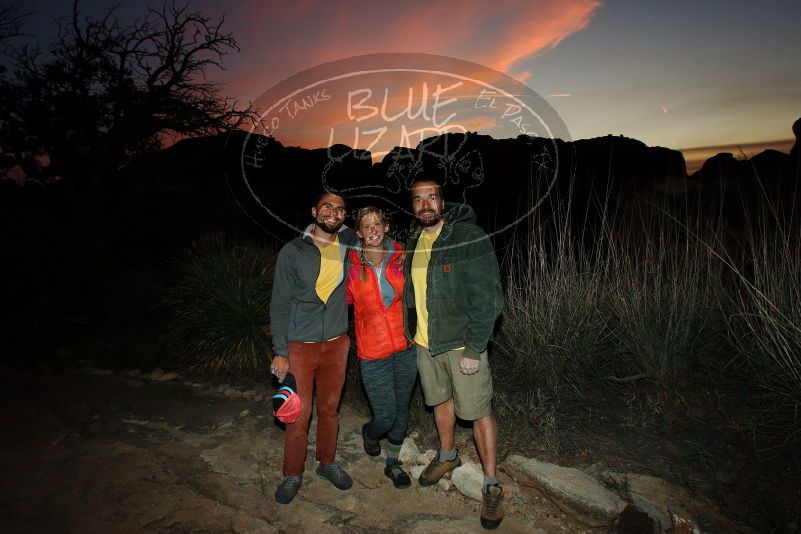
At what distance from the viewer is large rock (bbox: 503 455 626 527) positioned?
284 centimetres

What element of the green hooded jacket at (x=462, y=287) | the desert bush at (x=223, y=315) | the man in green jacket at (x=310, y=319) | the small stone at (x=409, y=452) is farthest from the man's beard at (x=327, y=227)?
the desert bush at (x=223, y=315)

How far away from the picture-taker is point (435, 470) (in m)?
3.37

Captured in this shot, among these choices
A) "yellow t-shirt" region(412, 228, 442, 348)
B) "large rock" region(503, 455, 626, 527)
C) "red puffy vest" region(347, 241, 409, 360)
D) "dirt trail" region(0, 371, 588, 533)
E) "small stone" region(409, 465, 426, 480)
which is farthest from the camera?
"small stone" region(409, 465, 426, 480)

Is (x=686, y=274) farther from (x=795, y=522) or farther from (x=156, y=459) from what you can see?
(x=156, y=459)

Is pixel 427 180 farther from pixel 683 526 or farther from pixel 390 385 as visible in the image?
pixel 683 526

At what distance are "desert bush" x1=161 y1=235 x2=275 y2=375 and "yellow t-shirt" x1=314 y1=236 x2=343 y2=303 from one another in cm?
302

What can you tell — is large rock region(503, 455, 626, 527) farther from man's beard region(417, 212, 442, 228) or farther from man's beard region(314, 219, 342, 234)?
man's beard region(314, 219, 342, 234)

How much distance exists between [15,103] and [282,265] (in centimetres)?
1498

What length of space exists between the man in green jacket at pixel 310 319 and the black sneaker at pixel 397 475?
32cm

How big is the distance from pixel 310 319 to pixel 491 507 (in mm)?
1667

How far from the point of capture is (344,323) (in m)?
3.27

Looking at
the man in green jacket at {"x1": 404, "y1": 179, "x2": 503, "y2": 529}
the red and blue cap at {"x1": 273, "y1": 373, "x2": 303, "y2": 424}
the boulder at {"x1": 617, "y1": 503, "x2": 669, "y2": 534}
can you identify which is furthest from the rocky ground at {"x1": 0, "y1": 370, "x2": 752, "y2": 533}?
the red and blue cap at {"x1": 273, "y1": 373, "x2": 303, "y2": 424}

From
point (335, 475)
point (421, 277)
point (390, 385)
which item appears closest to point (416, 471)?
point (335, 475)

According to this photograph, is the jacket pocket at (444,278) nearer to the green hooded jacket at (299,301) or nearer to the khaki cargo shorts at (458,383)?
the khaki cargo shorts at (458,383)
